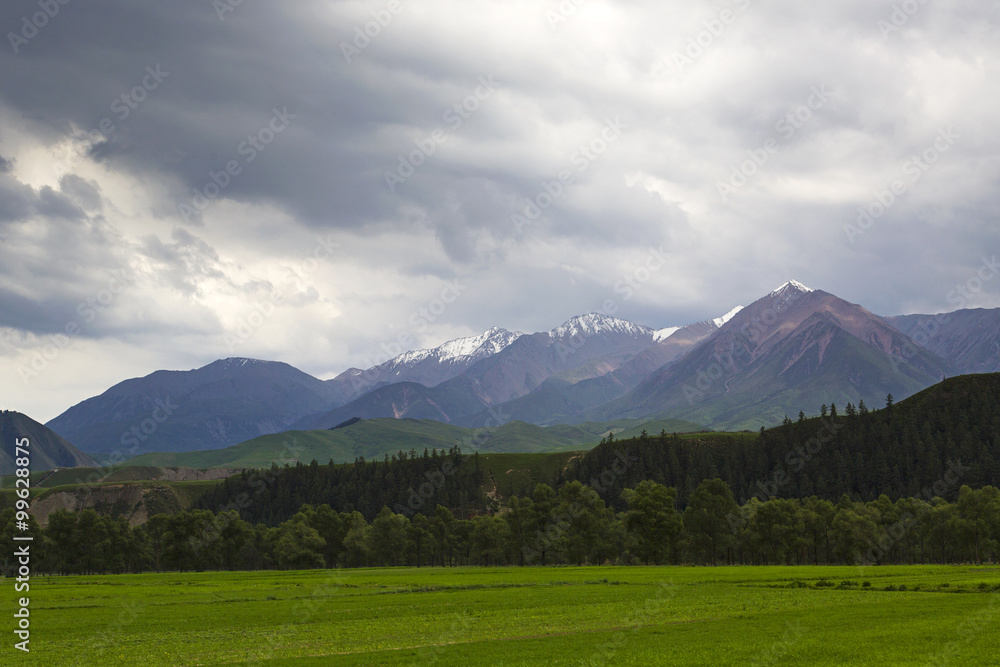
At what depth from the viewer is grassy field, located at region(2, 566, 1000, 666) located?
148ft

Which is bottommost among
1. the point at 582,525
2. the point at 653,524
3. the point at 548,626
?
the point at 582,525

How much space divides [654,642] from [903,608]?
30.7 metres

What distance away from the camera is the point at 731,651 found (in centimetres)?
4512

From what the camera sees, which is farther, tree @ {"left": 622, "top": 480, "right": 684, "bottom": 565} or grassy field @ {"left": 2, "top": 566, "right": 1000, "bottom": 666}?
tree @ {"left": 622, "top": 480, "right": 684, "bottom": 565}

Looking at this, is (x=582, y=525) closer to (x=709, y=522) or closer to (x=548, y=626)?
(x=709, y=522)

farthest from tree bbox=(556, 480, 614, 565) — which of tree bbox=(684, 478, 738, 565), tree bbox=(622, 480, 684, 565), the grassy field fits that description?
the grassy field

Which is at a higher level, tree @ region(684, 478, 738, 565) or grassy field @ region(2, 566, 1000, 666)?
grassy field @ region(2, 566, 1000, 666)

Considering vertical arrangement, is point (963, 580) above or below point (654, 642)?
below

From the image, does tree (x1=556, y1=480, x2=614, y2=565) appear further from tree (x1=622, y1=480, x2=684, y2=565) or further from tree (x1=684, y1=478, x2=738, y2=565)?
tree (x1=684, y1=478, x2=738, y2=565)

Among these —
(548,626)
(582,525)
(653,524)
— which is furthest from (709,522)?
(548,626)

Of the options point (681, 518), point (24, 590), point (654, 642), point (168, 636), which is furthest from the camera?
point (681, 518)

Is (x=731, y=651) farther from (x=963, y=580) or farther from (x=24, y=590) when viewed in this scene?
(x=24, y=590)

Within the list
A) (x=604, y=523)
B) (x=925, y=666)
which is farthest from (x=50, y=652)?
(x=604, y=523)

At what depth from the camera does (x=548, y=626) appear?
199 ft
